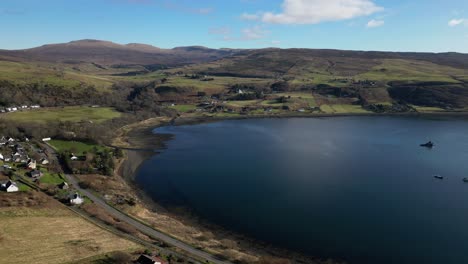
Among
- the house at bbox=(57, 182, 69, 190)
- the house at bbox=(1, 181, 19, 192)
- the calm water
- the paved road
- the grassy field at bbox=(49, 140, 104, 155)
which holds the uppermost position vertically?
the house at bbox=(1, 181, 19, 192)

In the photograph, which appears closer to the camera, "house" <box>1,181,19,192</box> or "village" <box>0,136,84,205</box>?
"house" <box>1,181,19,192</box>

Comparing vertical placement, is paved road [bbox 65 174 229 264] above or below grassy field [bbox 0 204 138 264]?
below

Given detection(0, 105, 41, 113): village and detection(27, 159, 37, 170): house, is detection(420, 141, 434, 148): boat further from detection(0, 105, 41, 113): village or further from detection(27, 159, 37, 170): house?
detection(0, 105, 41, 113): village

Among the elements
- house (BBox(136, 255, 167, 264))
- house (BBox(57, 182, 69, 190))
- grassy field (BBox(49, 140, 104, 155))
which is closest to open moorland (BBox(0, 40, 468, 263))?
grassy field (BBox(49, 140, 104, 155))

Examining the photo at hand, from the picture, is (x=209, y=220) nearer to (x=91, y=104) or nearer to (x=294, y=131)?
(x=294, y=131)

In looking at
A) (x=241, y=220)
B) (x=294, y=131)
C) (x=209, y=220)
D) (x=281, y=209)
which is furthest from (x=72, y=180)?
(x=294, y=131)

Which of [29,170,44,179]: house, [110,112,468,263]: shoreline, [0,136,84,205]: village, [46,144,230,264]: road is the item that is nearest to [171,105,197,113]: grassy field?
[110,112,468,263]: shoreline

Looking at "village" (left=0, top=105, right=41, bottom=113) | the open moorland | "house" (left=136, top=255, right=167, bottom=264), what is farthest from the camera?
"village" (left=0, top=105, right=41, bottom=113)

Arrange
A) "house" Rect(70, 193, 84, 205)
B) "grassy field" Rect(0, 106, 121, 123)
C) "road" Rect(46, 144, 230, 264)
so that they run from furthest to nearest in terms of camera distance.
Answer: "grassy field" Rect(0, 106, 121, 123) → "house" Rect(70, 193, 84, 205) → "road" Rect(46, 144, 230, 264)
